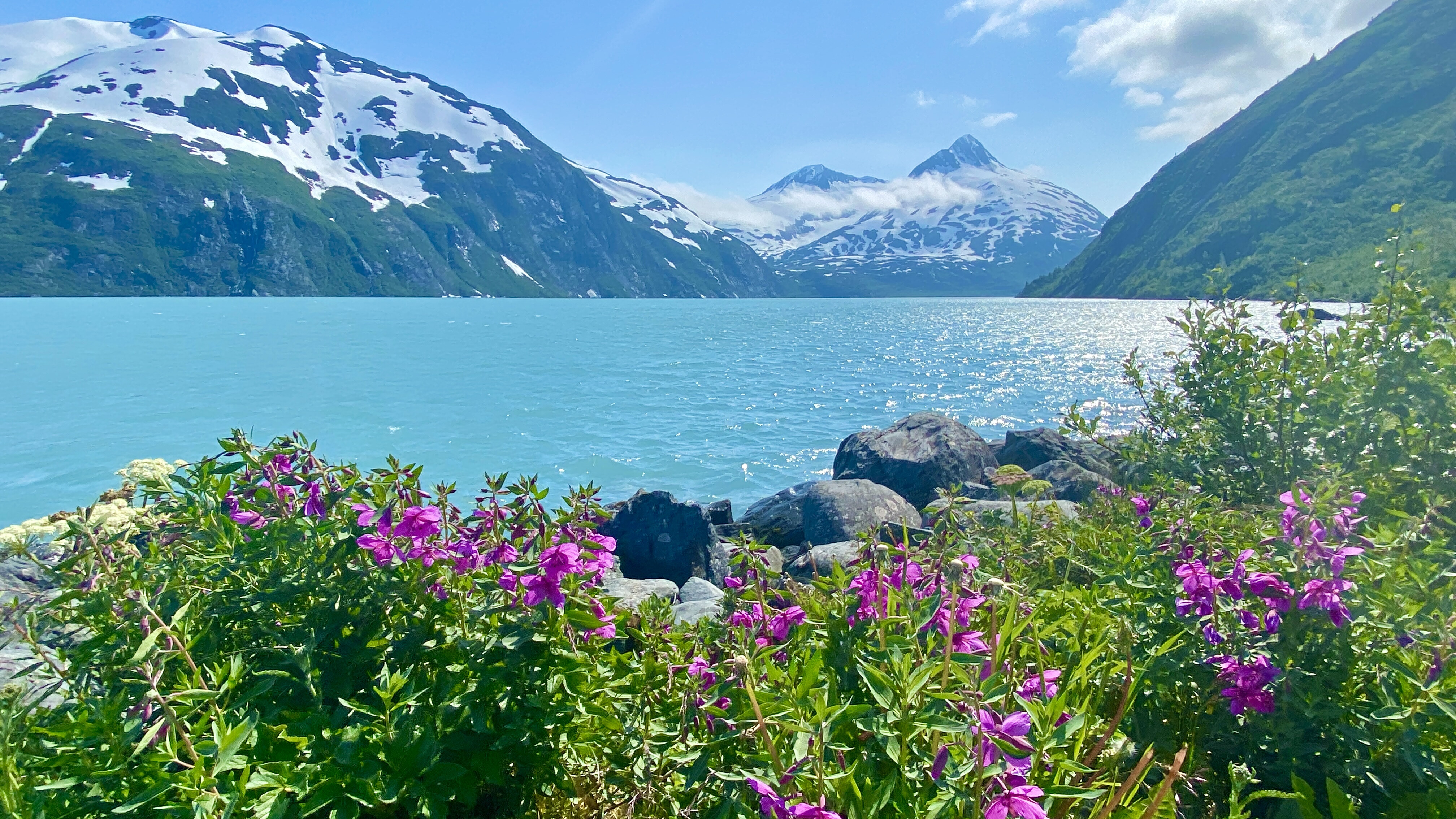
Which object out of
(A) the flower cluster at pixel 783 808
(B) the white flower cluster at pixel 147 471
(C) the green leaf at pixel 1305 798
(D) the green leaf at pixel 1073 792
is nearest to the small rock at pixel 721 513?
(B) the white flower cluster at pixel 147 471

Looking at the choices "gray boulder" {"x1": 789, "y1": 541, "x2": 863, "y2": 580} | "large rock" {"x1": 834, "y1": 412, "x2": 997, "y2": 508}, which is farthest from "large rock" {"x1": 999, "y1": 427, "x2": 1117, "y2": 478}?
"gray boulder" {"x1": 789, "y1": 541, "x2": 863, "y2": 580}

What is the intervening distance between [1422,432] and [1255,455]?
204 centimetres

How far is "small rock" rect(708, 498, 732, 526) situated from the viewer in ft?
65.9

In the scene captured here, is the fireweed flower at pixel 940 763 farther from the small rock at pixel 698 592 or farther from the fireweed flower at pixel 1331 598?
the small rock at pixel 698 592

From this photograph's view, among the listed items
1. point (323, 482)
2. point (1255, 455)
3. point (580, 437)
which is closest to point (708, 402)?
point (580, 437)

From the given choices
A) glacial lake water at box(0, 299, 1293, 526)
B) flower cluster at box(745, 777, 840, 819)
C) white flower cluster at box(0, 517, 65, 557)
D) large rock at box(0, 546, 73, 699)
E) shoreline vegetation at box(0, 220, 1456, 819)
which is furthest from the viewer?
glacial lake water at box(0, 299, 1293, 526)

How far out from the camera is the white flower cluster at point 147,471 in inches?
170

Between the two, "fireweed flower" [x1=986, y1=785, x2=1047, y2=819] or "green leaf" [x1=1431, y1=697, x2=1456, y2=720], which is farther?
"green leaf" [x1=1431, y1=697, x2=1456, y2=720]

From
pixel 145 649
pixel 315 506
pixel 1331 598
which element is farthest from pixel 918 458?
pixel 145 649

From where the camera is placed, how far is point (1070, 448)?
73.4 feet

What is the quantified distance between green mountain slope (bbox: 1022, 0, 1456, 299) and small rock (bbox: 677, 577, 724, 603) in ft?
425

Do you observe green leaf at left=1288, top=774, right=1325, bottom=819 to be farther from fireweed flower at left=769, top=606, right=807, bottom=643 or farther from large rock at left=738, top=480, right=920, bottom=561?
large rock at left=738, top=480, right=920, bottom=561

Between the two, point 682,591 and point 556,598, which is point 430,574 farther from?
point 682,591

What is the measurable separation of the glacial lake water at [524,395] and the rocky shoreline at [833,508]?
2915 millimetres
